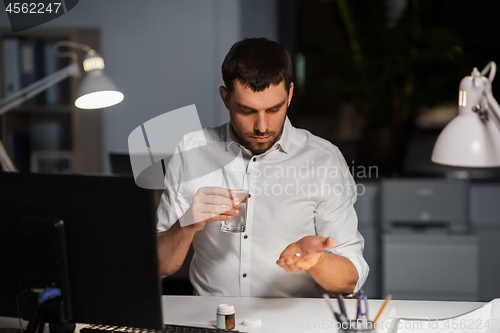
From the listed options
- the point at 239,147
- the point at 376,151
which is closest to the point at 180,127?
the point at 239,147

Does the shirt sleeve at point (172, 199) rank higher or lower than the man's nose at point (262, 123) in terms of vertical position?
lower

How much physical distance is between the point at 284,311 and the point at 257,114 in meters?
0.57

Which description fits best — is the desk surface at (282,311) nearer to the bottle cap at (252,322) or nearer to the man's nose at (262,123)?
the bottle cap at (252,322)

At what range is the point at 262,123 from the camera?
1.41 metres

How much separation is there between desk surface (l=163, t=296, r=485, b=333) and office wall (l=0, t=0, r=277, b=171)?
153 cm

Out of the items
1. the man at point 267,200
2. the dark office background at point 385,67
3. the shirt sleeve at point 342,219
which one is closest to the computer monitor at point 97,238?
the man at point 267,200

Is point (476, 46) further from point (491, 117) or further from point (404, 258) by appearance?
point (491, 117)

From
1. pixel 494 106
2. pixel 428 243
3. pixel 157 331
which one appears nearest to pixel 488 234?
pixel 428 243

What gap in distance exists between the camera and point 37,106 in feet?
8.63

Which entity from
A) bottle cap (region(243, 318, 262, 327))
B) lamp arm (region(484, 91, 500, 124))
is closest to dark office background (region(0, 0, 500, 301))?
bottle cap (region(243, 318, 262, 327))

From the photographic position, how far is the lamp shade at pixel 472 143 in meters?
0.97

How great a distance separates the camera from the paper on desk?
0.94 metres

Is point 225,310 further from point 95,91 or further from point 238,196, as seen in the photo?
point 95,91

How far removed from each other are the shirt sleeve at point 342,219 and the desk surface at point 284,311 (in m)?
0.19
